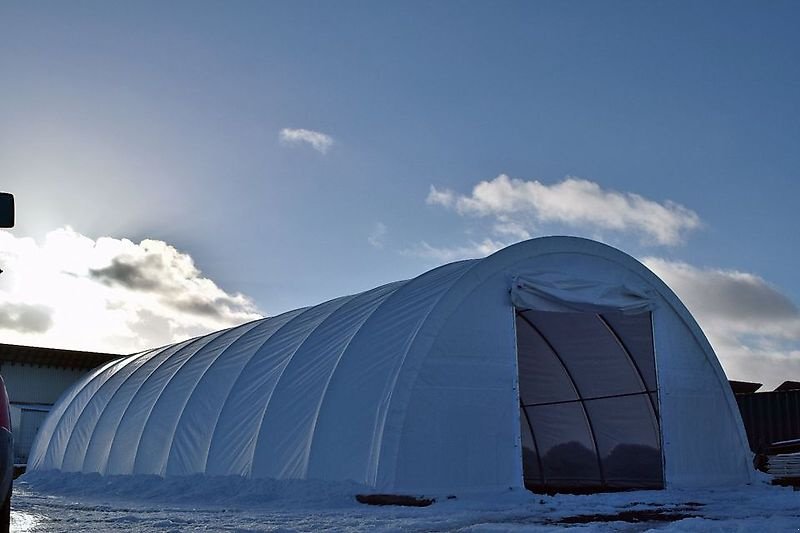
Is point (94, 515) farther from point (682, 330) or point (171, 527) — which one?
point (682, 330)

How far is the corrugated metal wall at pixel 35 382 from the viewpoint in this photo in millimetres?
33469

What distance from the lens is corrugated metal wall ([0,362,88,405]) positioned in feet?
110

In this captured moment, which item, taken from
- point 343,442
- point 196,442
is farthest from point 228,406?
point 343,442

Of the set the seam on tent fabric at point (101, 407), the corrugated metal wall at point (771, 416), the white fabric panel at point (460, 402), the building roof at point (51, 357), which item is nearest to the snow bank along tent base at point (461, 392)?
the white fabric panel at point (460, 402)

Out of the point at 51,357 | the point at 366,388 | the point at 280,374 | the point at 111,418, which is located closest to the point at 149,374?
the point at 111,418

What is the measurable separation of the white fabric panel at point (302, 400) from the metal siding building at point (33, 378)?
20.0 metres

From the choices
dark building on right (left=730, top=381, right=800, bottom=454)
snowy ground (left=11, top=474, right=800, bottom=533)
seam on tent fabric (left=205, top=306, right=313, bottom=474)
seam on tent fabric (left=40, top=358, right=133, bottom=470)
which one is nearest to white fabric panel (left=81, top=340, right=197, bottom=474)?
seam on tent fabric (left=40, top=358, right=133, bottom=470)

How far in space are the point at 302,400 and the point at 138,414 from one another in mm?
7448

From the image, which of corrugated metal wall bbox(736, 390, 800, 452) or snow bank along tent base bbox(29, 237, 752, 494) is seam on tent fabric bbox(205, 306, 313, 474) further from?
corrugated metal wall bbox(736, 390, 800, 452)

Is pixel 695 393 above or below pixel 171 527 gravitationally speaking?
above

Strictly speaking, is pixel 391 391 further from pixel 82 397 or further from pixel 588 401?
pixel 82 397

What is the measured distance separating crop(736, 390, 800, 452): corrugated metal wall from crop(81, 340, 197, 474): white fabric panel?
1836 centimetres

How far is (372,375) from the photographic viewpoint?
14617 millimetres

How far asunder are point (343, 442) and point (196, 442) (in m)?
4.77
